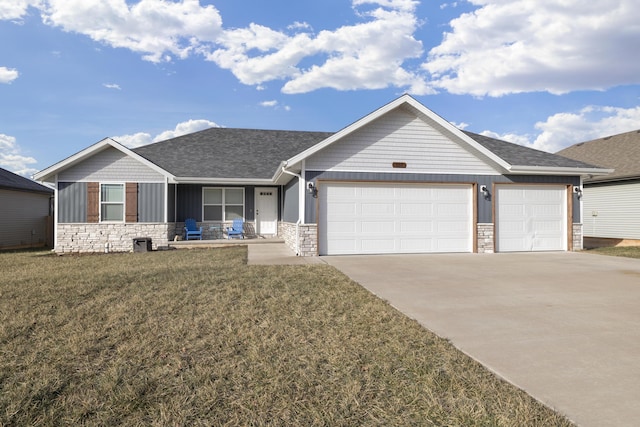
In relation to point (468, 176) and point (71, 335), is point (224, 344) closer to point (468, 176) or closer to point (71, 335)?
point (71, 335)

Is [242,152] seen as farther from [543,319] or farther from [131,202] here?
[543,319]

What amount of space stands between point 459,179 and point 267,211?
27.1 ft

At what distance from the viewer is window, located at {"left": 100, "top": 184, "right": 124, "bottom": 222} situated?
14.5 m

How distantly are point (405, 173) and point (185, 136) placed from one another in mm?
11925

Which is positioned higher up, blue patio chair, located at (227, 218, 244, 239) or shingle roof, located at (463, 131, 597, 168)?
shingle roof, located at (463, 131, 597, 168)

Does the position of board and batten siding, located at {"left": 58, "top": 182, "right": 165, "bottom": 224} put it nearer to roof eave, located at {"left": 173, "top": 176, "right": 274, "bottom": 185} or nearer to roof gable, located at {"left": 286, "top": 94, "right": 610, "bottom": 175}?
roof eave, located at {"left": 173, "top": 176, "right": 274, "bottom": 185}

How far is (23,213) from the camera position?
18219mm

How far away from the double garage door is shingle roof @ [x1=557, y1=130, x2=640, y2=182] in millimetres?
4799

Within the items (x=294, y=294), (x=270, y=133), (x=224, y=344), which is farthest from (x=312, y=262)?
(x=270, y=133)

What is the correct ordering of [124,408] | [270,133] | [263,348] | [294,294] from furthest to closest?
[270,133]
[294,294]
[263,348]
[124,408]

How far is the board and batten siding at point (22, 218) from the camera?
1677 centimetres

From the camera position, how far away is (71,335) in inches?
175

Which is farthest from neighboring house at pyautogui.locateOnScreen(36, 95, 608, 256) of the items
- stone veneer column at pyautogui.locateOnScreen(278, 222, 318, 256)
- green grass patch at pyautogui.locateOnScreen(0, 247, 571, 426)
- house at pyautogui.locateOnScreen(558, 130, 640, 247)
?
green grass patch at pyautogui.locateOnScreen(0, 247, 571, 426)

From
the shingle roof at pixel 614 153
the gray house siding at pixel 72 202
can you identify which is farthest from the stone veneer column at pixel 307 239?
the shingle roof at pixel 614 153
